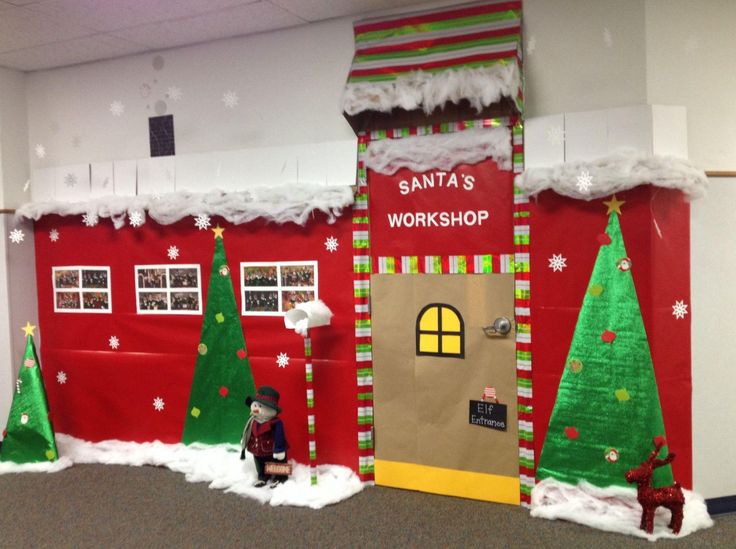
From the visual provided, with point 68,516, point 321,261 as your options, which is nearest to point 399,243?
point 321,261

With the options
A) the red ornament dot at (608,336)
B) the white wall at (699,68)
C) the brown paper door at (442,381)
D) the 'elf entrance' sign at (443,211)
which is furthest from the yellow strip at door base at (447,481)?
the white wall at (699,68)

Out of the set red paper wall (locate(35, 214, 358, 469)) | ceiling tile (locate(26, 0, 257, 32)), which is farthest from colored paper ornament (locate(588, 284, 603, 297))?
ceiling tile (locate(26, 0, 257, 32))

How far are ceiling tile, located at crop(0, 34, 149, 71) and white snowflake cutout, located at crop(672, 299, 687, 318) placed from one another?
3.03 m

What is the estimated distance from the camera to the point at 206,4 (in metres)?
2.82

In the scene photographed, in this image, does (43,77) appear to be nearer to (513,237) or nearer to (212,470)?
(212,470)

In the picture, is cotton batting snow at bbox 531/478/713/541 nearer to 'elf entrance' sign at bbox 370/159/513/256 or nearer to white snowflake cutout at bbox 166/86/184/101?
'elf entrance' sign at bbox 370/159/513/256

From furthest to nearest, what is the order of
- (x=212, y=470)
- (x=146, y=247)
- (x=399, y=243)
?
(x=146, y=247)
(x=212, y=470)
(x=399, y=243)

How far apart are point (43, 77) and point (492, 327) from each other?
3082 millimetres

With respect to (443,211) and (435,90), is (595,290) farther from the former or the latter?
(435,90)

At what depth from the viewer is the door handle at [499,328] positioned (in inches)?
109

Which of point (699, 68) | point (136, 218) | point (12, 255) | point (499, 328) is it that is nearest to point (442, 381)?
point (499, 328)

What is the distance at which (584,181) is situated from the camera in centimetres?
256

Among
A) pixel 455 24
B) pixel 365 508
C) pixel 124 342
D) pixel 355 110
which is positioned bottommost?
pixel 365 508

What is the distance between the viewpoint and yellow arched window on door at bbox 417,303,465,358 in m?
2.88
